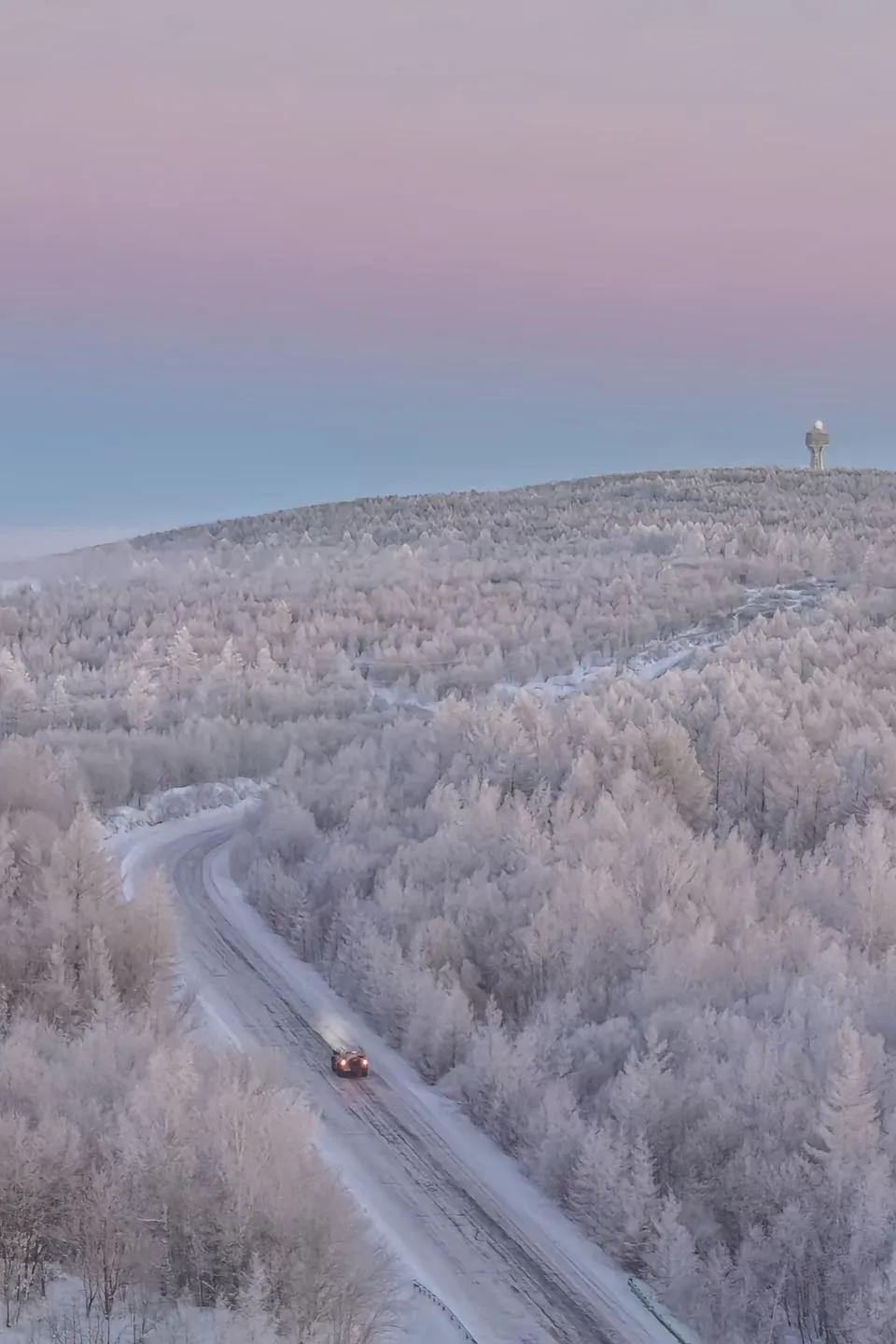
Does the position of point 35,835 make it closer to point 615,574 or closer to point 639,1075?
point 639,1075

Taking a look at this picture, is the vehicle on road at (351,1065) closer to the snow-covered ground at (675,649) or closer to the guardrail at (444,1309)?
the guardrail at (444,1309)

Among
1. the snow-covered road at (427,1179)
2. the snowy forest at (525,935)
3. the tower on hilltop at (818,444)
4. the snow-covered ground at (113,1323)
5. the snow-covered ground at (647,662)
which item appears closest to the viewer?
the snow-covered ground at (113,1323)

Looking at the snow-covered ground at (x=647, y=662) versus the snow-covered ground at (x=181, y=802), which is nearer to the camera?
the snow-covered ground at (x=181, y=802)

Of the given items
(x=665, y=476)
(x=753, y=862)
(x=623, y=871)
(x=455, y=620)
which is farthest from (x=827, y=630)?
(x=665, y=476)

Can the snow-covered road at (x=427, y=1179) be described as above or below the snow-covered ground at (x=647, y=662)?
below

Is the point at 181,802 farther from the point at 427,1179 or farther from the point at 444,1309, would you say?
the point at 444,1309

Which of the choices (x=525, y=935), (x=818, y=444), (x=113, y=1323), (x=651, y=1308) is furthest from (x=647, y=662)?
(x=818, y=444)

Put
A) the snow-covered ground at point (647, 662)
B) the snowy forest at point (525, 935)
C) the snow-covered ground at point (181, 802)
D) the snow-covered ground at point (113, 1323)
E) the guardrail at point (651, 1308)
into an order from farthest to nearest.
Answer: the snow-covered ground at point (647, 662) < the snow-covered ground at point (181, 802) < the guardrail at point (651, 1308) < the snowy forest at point (525, 935) < the snow-covered ground at point (113, 1323)

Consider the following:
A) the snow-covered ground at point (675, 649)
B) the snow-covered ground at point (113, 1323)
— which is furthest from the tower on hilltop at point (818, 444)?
the snow-covered ground at point (113, 1323)
